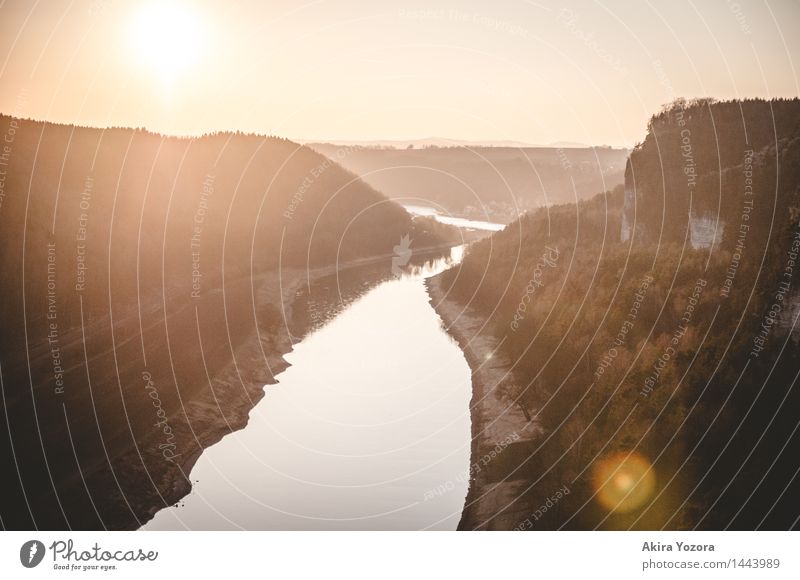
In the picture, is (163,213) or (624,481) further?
(163,213)

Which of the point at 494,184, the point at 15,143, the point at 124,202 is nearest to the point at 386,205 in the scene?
the point at 494,184

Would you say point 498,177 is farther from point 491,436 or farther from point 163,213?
point 491,436

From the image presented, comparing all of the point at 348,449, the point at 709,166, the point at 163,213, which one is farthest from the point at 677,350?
the point at 163,213

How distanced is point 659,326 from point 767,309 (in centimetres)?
544

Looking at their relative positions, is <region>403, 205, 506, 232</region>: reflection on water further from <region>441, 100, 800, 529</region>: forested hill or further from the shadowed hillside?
<region>441, 100, 800, 529</region>: forested hill

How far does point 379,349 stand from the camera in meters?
42.7

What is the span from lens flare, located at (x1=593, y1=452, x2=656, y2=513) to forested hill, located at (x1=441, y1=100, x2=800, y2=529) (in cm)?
7

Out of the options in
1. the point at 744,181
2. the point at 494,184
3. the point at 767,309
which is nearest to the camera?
the point at 767,309

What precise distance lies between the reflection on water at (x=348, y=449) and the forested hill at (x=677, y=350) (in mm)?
2112

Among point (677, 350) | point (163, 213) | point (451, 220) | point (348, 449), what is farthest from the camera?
point (451, 220)

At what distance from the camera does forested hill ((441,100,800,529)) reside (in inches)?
761

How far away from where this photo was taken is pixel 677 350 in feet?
77.4

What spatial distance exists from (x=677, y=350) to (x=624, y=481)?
499cm
